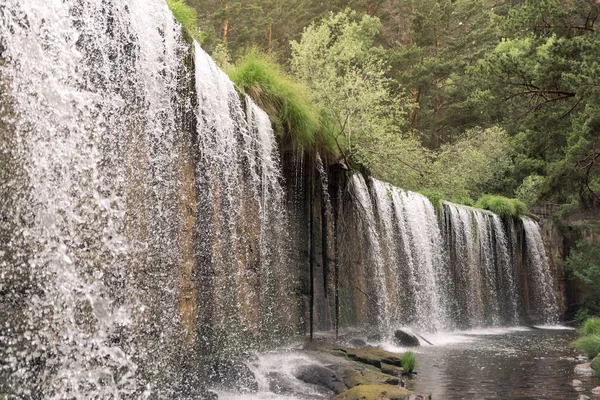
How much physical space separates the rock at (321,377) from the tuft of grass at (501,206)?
15.8 metres

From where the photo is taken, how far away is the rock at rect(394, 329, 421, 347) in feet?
48.0

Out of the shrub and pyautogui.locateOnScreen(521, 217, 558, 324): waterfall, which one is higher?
the shrub

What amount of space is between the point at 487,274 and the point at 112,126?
17.7m

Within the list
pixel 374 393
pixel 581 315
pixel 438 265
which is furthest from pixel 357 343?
pixel 581 315

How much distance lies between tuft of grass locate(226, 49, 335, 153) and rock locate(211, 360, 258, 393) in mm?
4616

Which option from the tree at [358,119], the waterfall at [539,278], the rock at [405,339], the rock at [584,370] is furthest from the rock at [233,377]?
the waterfall at [539,278]

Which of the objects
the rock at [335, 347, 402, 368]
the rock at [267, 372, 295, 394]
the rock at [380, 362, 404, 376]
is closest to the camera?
the rock at [267, 372, 295, 394]

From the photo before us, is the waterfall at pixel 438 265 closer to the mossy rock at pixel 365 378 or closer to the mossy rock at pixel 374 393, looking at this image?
the mossy rock at pixel 365 378

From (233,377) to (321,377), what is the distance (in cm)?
137

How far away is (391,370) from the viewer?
10.1 meters

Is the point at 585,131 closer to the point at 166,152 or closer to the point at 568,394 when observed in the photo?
the point at 568,394

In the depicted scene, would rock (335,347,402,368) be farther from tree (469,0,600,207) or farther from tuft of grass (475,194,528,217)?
tuft of grass (475,194,528,217)

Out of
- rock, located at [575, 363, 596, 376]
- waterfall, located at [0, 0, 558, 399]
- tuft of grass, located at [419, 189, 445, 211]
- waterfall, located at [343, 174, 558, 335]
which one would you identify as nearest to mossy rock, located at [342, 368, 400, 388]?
waterfall, located at [0, 0, 558, 399]

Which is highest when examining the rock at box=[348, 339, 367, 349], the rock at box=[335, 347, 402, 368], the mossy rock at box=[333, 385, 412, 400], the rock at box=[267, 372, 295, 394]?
the rock at box=[348, 339, 367, 349]
